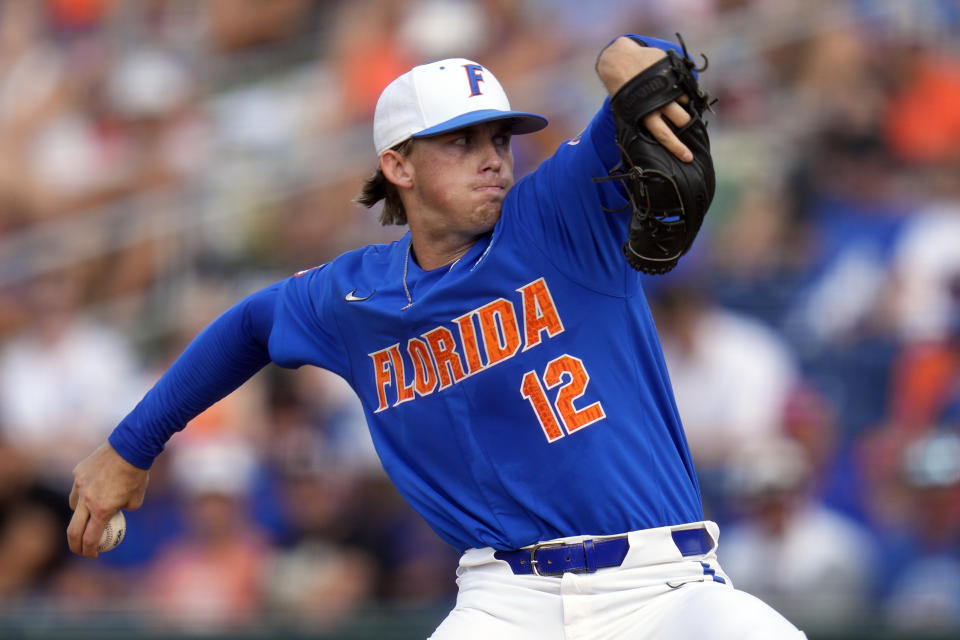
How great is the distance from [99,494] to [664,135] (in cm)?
195

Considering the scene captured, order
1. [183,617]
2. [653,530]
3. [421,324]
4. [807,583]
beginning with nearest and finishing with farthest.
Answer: [653,530] < [421,324] < [807,583] < [183,617]

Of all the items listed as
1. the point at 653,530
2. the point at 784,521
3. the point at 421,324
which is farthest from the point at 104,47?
the point at 653,530

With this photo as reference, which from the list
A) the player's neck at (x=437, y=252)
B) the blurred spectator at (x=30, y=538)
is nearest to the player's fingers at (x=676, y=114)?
the player's neck at (x=437, y=252)

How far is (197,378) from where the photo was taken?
387cm

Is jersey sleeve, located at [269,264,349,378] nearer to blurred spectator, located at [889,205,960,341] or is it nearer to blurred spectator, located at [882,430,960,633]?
blurred spectator, located at [882,430,960,633]

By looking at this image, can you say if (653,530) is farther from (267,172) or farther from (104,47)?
(104,47)

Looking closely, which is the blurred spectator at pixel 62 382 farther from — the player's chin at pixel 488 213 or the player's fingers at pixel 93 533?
the player's chin at pixel 488 213

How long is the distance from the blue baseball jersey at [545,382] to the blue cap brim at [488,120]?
16 centimetres

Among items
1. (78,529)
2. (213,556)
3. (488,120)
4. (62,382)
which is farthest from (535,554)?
(62,382)

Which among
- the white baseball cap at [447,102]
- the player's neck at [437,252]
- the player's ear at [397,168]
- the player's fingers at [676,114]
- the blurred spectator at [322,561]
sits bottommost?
the blurred spectator at [322,561]

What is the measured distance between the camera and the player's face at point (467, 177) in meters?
3.49

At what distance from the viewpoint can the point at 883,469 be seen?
20.2 feet

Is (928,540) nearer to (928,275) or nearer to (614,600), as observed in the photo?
(928,275)

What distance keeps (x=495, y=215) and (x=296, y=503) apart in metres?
3.51
